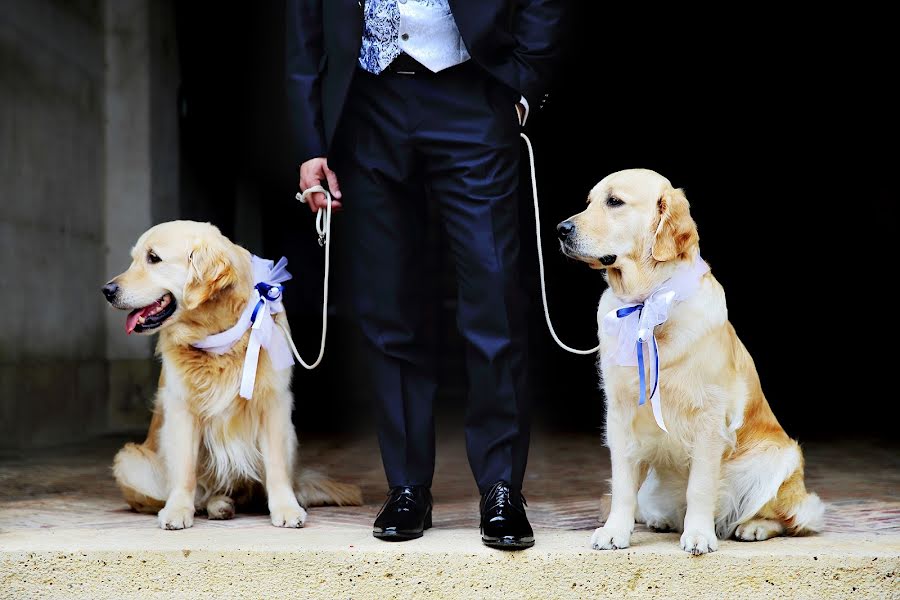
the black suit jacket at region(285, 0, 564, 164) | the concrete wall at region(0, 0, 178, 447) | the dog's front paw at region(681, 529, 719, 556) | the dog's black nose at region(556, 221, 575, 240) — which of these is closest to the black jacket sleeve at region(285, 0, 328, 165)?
the black suit jacket at region(285, 0, 564, 164)

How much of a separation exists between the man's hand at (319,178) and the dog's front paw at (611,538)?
123cm

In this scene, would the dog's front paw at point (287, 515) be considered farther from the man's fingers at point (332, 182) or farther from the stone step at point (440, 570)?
the man's fingers at point (332, 182)

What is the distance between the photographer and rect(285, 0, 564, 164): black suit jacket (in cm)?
265

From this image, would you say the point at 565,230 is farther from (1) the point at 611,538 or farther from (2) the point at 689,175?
(2) the point at 689,175

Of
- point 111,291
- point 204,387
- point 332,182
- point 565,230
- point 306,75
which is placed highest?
point 306,75

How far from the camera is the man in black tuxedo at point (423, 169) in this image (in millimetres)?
2688

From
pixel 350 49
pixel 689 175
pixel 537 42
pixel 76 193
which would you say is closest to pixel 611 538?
pixel 537 42

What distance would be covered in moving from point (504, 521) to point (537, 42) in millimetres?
1366

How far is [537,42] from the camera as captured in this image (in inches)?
107

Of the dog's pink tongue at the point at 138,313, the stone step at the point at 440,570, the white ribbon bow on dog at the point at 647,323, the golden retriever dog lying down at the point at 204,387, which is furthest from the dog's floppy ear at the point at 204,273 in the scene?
the white ribbon bow on dog at the point at 647,323

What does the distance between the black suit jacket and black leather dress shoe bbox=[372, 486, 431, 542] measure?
3.46ft

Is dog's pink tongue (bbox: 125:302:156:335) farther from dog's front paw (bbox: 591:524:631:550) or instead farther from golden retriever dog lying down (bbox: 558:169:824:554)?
dog's front paw (bbox: 591:524:631:550)

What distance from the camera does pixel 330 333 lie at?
10844 millimetres

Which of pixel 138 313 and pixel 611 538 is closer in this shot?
pixel 611 538
